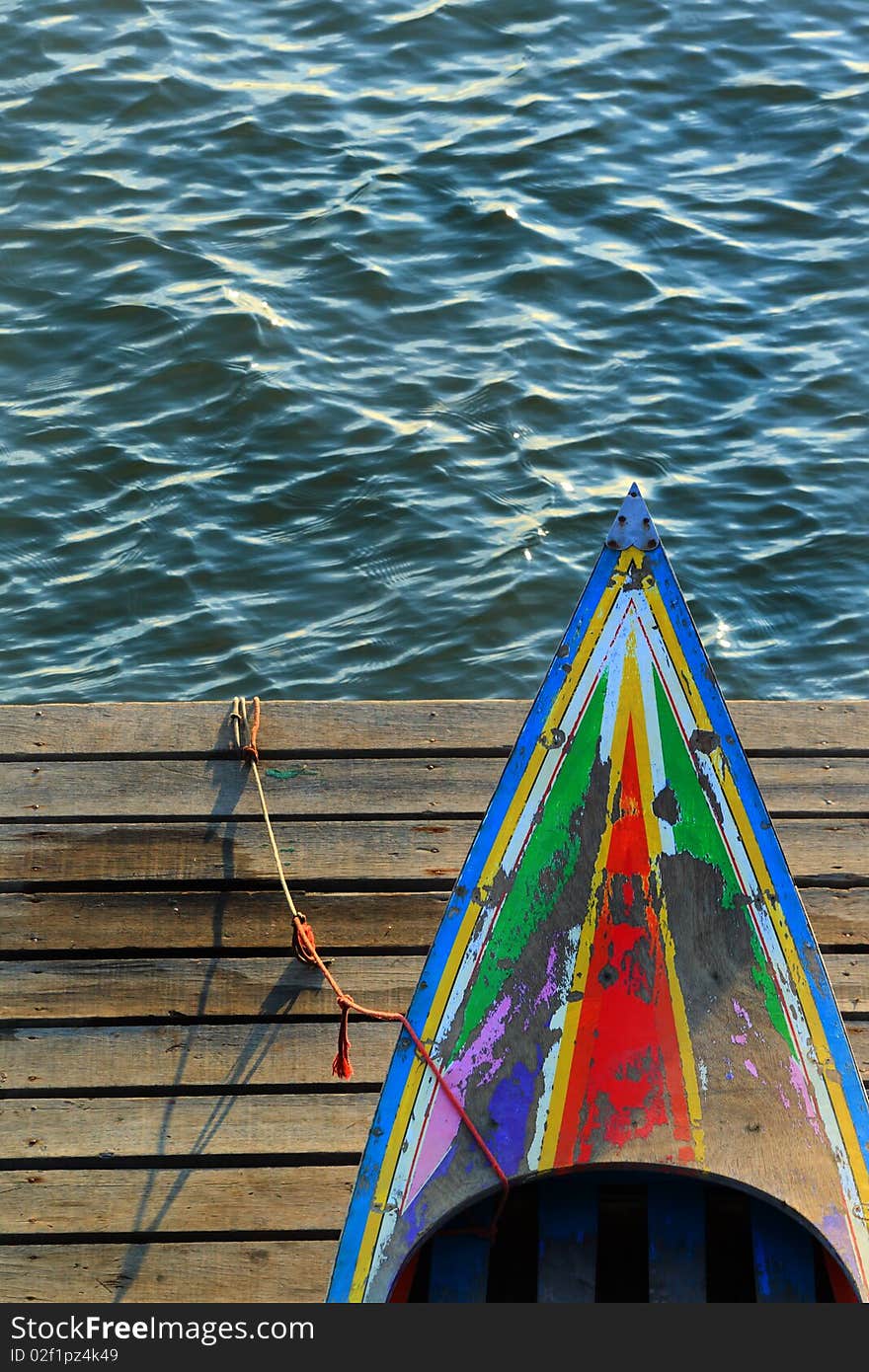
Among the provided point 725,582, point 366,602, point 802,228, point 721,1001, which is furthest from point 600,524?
point 721,1001

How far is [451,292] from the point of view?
7434 mm

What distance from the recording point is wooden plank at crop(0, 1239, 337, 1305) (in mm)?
3107

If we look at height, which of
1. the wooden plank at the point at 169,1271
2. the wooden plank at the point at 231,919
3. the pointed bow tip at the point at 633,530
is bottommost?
the wooden plank at the point at 169,1271

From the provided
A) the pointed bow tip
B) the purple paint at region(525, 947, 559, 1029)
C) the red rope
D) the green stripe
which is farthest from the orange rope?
the pointed bow tip

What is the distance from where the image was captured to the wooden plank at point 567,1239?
2.96m

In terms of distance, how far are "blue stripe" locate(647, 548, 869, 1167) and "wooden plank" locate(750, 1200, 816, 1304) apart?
33cm

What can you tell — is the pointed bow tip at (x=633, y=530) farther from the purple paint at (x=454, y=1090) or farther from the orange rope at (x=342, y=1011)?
the orange rope at (x=342, y=1011)

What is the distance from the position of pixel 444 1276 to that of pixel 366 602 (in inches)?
135

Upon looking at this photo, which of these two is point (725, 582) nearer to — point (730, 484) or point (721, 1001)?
point (730, 484)

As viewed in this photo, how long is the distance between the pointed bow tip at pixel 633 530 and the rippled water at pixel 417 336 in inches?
101

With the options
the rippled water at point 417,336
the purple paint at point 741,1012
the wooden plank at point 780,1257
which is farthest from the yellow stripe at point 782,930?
the rippled water at point 417,336

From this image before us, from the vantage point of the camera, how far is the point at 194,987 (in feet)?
12.2

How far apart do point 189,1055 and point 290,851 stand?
687 millimetres

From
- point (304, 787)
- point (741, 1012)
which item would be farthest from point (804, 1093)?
point (304, 787)
